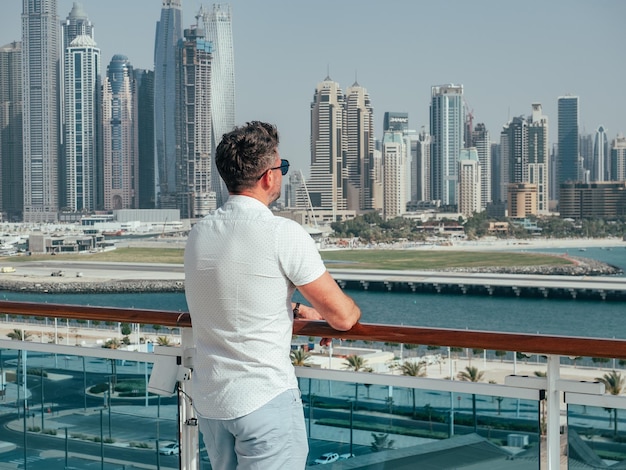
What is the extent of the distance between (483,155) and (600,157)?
22.3 feet

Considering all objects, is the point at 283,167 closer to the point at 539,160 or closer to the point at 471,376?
the point at 471,376

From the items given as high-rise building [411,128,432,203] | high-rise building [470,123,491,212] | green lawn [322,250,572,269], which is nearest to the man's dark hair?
green lawn [322,250,572,269]

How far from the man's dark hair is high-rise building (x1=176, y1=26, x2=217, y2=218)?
5143cm

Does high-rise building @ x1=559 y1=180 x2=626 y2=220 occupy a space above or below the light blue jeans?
above

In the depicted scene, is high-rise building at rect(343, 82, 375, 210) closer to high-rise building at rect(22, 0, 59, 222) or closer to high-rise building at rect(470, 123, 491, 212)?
high-rise building at rect(470, 123, 491, 212)

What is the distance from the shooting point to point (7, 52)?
53.9 m

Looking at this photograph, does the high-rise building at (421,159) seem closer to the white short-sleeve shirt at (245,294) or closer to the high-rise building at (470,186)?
the high-rise building at (470,186)

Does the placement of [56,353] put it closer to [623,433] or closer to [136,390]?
[136,390]

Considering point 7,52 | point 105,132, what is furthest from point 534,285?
point 7,52

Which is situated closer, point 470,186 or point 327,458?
point 327,458

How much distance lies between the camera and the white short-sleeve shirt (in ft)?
3.93

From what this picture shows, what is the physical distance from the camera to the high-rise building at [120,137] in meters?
53.5

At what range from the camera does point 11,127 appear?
53.7m

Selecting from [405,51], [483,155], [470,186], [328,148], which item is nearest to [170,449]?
[470,186]
